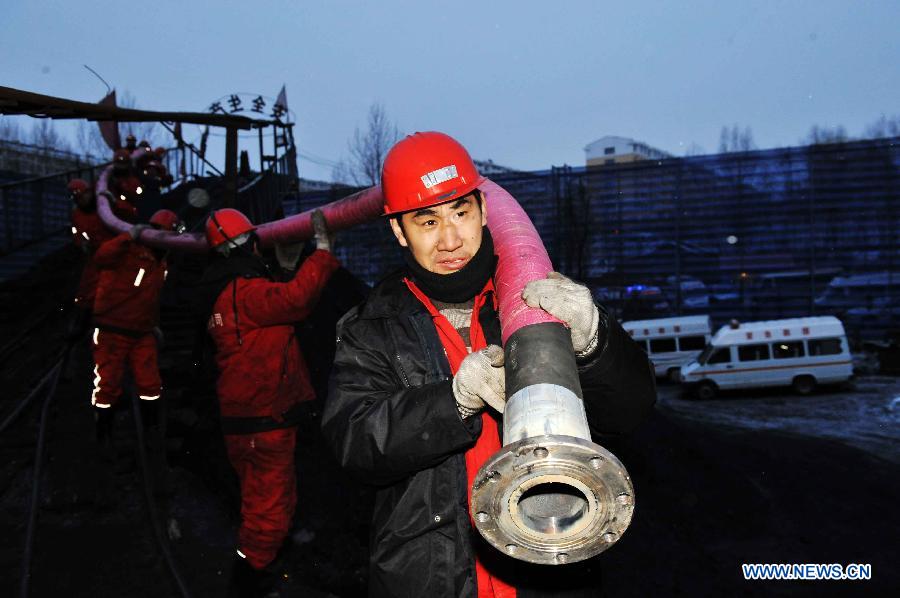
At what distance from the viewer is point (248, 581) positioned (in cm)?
425

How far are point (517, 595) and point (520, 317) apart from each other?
3.08 feet

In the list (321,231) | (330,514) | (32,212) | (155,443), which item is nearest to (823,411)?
(330,514)

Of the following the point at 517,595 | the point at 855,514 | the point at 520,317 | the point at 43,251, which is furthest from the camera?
the point at 43,251

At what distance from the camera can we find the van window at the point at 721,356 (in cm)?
1692

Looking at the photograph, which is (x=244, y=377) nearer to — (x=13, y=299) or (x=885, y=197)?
(x=13, y=299)

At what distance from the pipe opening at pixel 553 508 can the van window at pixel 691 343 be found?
63.1ft

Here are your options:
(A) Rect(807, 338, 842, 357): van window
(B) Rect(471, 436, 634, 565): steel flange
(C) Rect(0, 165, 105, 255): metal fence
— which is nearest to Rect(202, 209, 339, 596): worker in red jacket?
(B) Rect(471, 436, 634, 565): steel flange

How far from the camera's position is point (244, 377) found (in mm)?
4348

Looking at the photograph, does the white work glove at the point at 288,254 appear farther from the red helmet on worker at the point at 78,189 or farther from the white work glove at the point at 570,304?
the red helmet on worker at the point at 78,189

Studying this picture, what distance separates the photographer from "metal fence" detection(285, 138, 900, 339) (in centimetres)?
1941

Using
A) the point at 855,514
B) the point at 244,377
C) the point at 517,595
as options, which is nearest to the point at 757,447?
the point at 855,514

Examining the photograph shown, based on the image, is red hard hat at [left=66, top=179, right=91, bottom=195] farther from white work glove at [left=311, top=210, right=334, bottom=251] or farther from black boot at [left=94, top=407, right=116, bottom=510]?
white work glove at [left=311, top=210, right=334, bottom=251]

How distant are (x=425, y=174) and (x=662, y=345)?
1890 centimetres

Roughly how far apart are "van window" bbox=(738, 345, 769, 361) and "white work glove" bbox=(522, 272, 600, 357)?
17022 mm
